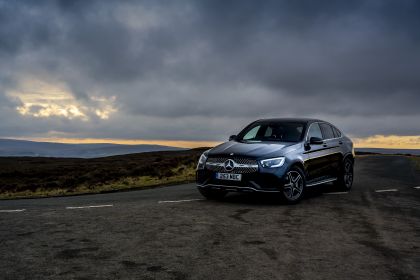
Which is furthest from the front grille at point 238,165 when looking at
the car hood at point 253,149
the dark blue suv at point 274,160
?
the car hood at point 253,149

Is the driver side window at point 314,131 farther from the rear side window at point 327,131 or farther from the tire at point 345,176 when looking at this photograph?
the tire at point 345,176

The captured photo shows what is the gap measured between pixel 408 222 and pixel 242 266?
157 inches

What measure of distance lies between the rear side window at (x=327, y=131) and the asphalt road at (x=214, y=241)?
7.29ft

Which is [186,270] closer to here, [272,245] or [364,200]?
[272,245]

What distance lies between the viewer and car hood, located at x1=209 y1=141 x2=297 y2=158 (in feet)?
29.8

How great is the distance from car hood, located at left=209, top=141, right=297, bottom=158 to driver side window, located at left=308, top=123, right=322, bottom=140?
920mm

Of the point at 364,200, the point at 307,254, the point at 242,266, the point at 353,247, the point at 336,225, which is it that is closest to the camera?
the point at 242,266

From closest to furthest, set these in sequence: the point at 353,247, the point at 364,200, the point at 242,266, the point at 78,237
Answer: the point at 242,266 → the point at 353,247 → the point at 78,237 → the point at 364,200

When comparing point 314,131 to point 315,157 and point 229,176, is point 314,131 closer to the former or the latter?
point 315,157

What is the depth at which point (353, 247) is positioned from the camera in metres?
5.57

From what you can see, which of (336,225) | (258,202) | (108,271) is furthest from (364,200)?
(108,271)

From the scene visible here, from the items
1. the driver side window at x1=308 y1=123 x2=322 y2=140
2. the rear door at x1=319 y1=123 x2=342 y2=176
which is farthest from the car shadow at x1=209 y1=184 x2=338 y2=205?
the driver side window at x1=308 y1=123 x2=322 y2=140

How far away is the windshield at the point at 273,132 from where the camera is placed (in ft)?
33.4

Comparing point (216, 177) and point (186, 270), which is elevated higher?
point (216, 177)
